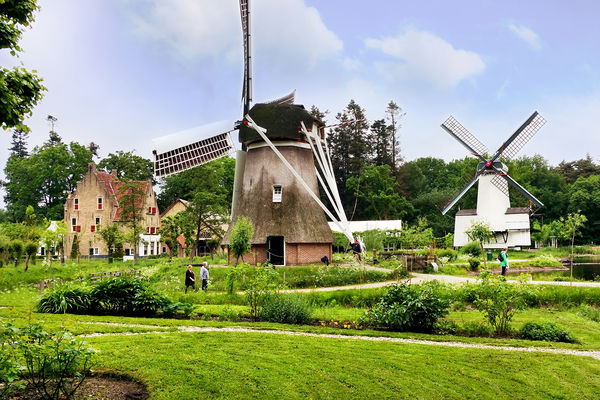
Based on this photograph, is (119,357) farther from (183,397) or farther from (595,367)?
(595,367)

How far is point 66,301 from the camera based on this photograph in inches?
478

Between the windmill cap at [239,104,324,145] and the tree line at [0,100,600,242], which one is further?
the tree line at [0,100,600,242]

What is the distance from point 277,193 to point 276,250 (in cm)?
338

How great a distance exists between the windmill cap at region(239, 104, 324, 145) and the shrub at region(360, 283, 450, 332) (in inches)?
662

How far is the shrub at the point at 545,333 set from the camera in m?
10.0

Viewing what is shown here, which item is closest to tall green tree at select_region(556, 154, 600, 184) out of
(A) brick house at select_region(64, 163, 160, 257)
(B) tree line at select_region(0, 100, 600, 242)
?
(B) tree line at select_region(0, 100, 600, 242)

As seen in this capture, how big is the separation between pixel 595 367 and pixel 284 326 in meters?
6.14

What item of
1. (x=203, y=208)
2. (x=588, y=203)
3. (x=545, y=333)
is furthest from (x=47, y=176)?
(x=588, y=203)

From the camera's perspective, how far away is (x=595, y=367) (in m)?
7.93

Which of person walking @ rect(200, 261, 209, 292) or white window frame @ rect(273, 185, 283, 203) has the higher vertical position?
white window frame @ rect(273, 185, 283, 203)

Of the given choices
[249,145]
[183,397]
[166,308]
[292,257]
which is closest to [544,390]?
[183,397]

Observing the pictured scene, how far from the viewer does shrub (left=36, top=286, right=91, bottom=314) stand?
1208 cm

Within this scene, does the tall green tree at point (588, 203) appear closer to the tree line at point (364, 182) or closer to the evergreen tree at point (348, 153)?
the tree line at point (364, 182)

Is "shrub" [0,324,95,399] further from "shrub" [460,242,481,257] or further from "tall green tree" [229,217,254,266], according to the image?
"shrub" [460,242,481,257]
